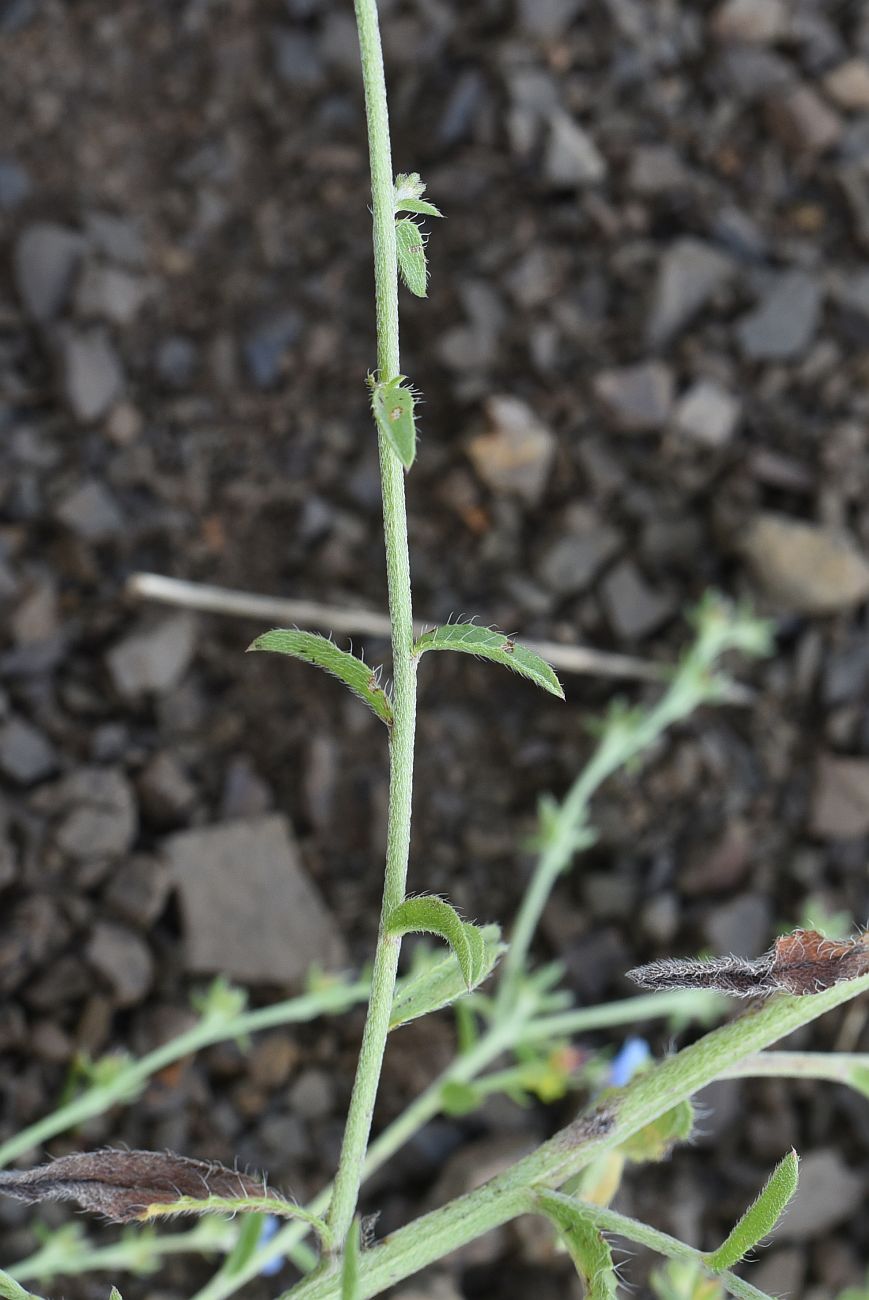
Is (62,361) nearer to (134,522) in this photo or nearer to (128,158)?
(134,522)

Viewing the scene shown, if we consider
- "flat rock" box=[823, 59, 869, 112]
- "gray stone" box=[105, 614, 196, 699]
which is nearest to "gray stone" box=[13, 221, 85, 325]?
"gray stone" box=[105, 614, 196, 699]

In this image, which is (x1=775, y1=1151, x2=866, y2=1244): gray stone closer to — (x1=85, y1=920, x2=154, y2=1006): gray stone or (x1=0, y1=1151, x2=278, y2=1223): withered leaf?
(x1=85, y1=920, x2=154, y2=1006): gray stone

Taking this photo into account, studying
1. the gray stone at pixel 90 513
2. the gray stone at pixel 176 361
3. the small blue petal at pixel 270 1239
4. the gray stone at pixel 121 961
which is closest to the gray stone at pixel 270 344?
the gray stone at pixel 176 361

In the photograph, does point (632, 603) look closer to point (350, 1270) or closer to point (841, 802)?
point (841, 802)

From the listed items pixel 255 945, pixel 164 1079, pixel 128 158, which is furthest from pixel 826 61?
pixel 164 1079

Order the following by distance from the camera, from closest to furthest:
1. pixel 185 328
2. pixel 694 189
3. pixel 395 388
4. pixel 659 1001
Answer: pixel 395 388 → pixel 659 1001 → pixel 185 328 → pixel 694 189

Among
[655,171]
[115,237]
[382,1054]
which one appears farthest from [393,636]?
[655,171]

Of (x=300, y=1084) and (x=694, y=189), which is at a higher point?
(x=694, y=189)

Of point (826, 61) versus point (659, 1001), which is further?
point (826, 61)

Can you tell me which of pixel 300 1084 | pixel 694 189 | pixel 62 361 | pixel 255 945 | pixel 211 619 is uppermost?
pixel 694 189
